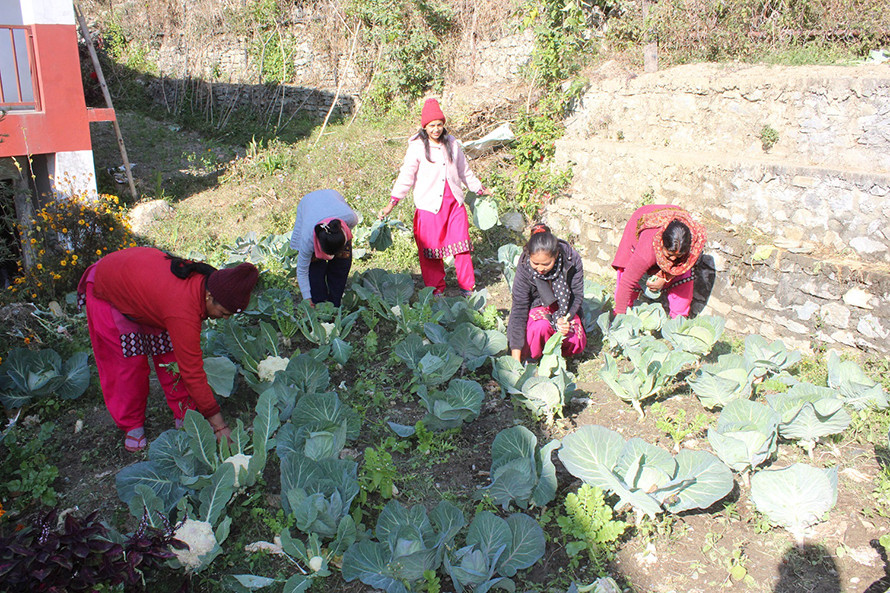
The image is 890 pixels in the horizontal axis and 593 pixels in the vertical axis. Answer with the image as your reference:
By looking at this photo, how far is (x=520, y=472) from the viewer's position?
2.43m

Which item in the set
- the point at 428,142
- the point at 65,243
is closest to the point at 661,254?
the point at 428,142

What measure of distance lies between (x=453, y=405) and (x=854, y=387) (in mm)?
2055

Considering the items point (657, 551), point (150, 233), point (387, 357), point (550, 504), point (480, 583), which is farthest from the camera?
point (150, 233)

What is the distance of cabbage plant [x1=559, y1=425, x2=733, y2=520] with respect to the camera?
232cm

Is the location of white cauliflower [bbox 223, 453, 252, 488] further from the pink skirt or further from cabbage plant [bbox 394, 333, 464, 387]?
the pink skirt

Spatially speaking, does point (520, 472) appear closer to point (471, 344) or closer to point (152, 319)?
point (471, 344)

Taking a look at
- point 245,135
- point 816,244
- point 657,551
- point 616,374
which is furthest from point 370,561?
point 245,135

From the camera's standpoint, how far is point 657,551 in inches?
92.1

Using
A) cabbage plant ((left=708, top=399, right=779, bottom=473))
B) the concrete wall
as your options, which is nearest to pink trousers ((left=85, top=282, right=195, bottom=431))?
cabbage plant ((left=708, top=399, right=779, bottom=473))

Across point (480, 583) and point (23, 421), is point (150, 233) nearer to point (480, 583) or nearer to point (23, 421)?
point (23, 421)

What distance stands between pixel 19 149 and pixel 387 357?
515 cm

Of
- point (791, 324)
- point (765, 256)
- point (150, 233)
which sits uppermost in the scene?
point (765, 256)

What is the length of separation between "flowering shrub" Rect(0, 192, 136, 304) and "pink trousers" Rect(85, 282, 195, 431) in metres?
2.39

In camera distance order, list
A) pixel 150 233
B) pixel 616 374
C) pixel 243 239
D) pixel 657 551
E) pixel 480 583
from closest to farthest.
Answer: pixel 480 583, pixel 657 551, pixel 616 374, pixel 243 239, pixel 150 233
